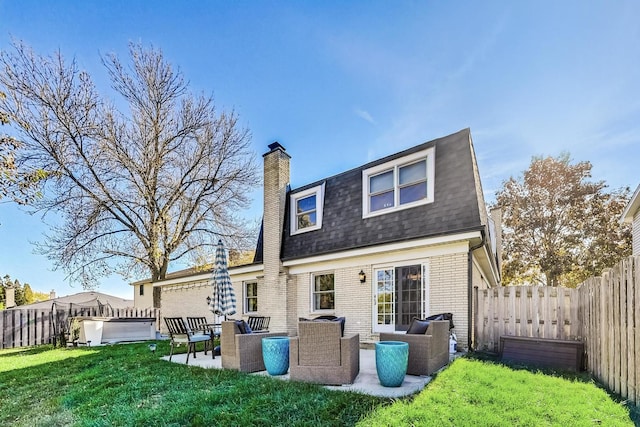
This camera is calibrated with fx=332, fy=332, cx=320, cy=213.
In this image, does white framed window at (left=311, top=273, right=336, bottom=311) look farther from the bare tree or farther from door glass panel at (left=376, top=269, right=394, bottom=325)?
the bare tree

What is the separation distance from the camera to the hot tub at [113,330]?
484 inches

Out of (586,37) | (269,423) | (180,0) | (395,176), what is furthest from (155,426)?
(586,37)

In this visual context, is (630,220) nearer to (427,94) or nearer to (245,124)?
(427,94)

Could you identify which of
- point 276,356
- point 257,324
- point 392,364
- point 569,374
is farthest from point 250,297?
point 569,374

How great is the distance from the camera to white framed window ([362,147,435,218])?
9.14 meters

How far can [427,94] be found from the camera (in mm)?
10812

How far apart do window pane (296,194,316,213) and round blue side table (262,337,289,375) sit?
21.8 ft

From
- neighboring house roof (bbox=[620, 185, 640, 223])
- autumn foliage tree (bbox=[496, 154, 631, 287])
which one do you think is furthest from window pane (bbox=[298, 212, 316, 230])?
autumn foliage tree (bbox=[496, 154, 631, 287])

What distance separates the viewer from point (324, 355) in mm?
4957

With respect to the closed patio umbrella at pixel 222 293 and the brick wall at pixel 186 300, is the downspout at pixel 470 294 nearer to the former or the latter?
the closed patio umbrella at pixel 222 293

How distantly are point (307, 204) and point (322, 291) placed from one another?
3191mm

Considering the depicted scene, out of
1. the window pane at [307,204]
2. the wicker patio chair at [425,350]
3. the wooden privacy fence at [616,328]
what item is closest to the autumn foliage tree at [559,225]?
the window pane at [307,204]

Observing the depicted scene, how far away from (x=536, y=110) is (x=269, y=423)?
12332mm

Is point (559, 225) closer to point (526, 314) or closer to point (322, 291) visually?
point (526, 314)
